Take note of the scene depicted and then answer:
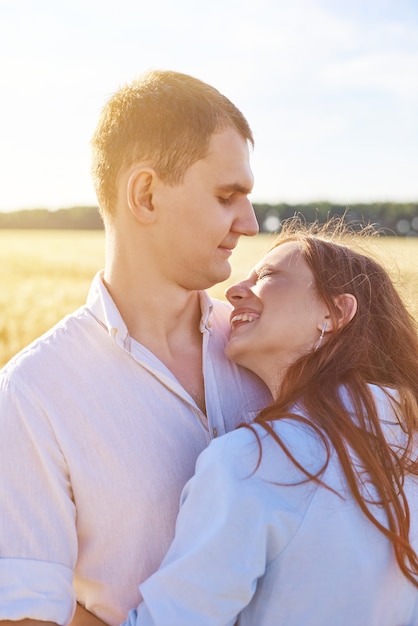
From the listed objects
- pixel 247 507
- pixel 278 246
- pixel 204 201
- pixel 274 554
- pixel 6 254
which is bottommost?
pixel 6 254

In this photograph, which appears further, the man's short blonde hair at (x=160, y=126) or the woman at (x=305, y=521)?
the man's short blonde hair at (x=160, y=126)

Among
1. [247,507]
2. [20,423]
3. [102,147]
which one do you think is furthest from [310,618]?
[102,147]

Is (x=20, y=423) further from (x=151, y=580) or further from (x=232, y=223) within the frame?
(x=232, y=223)

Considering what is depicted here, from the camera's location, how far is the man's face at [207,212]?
2.40 metres

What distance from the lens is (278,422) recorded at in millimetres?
1860

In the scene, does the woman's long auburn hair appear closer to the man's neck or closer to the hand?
the man's neck

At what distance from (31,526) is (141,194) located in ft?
3.41

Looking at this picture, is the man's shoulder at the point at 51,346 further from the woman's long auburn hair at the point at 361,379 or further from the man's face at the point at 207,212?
the woman's long auburn hair at the point at 361,379

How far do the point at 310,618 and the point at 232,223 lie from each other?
1203 millimetres

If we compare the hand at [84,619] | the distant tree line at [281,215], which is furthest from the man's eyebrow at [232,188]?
the distant tree line at [281,215]

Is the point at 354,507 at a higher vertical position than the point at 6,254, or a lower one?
higher

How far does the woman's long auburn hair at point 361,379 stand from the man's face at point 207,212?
0.25 meters

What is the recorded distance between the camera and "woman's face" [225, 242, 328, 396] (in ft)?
7.55

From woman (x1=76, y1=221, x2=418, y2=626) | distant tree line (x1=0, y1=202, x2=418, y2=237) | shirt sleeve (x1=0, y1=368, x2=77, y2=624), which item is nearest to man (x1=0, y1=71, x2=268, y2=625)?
shirt sleeve (x1=0, y1=368, x2=77, y2=624)
